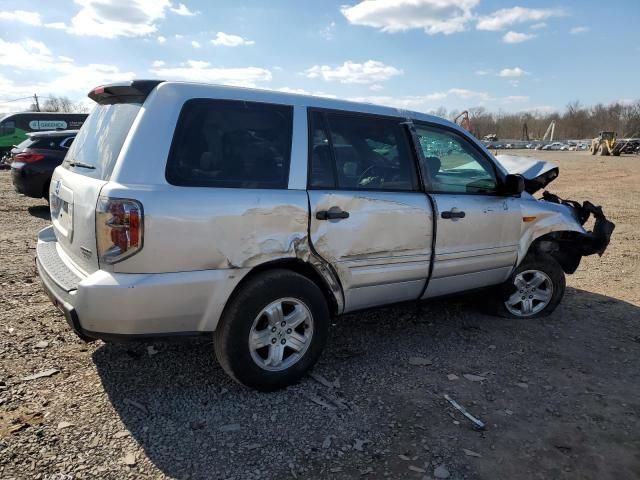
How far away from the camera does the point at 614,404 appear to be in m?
3.45

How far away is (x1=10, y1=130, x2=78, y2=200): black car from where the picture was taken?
998cm

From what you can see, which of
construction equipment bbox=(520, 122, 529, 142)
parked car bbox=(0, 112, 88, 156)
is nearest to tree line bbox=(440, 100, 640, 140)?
construction equipment bbox=(520, 122, 529, 142)

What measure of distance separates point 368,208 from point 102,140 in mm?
1819

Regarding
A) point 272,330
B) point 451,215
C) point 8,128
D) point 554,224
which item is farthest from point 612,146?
point 272,330

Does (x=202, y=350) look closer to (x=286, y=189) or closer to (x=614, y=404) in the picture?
(x=286, y=189)

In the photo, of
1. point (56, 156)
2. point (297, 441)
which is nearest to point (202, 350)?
point (297, 441)

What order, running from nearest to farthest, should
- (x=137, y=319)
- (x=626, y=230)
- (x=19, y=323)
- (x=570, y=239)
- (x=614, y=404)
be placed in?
(x=137, y=319)
(x=614, y=404)
(x=19, y=323)
(x=570, y=239)
(x=626, y=230)

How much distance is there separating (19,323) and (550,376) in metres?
4.31

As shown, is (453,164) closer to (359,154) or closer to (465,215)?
(465,215)

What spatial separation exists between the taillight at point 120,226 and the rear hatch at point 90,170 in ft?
0.35

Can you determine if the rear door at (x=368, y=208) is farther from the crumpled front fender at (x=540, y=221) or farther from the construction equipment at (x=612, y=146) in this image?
the construction equipment at (x=612, y=146)

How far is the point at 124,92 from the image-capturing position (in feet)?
10.5

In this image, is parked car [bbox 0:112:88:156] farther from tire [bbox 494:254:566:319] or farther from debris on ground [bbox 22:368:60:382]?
tire [bbox 494:254:566:319]

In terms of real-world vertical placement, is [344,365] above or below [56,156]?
below
